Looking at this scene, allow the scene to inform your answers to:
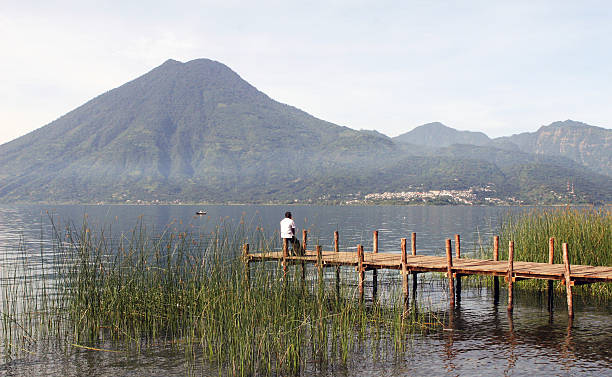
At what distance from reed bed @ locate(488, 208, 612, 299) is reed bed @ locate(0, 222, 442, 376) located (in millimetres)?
6761

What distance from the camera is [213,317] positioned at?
11.9 metres

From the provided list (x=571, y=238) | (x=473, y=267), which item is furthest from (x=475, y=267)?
(x=571, y=238)

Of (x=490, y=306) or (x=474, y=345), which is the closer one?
(x=474, y=345)

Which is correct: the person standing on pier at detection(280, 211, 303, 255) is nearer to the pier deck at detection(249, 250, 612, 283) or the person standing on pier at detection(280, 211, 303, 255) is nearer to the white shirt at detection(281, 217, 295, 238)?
the white shirt at detection(281, 217, 295, 238)

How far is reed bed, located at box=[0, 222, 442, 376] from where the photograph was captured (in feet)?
38.5

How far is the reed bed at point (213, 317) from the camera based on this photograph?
11.8 meters

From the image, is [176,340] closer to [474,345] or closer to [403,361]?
[403,361]

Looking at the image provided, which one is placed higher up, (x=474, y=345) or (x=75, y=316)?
(x=75, y=316)

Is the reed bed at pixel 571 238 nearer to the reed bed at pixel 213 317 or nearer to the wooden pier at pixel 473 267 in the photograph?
the wooden pier at pixel 473 267

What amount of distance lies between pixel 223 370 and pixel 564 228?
47.8ft

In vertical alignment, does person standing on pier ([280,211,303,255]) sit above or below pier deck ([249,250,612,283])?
above

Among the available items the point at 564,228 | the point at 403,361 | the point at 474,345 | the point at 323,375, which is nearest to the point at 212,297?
the point at 323,375

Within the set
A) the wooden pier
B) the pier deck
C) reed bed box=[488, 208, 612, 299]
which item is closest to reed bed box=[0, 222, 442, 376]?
the wooden pier

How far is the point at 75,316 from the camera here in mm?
14039
